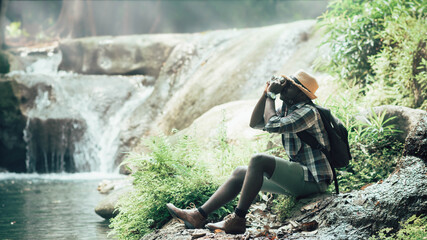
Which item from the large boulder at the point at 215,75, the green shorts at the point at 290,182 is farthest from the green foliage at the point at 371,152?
the large boulder at the point at 215,75

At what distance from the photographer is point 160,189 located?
4.24 meters

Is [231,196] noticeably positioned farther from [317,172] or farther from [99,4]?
[99,4]

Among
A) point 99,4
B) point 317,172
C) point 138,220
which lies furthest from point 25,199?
point 99,4

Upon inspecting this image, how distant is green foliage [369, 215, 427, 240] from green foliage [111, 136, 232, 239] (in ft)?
5.35

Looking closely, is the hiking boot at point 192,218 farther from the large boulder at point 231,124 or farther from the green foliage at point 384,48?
the green foliage at point 384,48

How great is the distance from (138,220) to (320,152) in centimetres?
205

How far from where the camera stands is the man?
3.46m

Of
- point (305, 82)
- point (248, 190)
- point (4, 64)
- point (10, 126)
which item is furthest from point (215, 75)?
point (4, 64)

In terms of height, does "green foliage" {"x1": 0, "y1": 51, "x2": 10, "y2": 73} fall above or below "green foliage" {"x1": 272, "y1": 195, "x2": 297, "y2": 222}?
above

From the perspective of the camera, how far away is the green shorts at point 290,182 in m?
3.53

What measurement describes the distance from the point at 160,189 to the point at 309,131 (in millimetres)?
1661

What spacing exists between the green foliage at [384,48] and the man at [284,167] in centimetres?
290

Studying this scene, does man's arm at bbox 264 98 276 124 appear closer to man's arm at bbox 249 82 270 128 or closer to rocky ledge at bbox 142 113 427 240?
man's arm at bbox 249 82 270 128

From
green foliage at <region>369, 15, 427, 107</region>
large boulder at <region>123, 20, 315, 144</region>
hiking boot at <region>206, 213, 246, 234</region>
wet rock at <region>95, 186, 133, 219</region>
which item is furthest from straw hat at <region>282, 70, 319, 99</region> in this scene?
large boulder at <region>123, 20, 315, 144</region>
